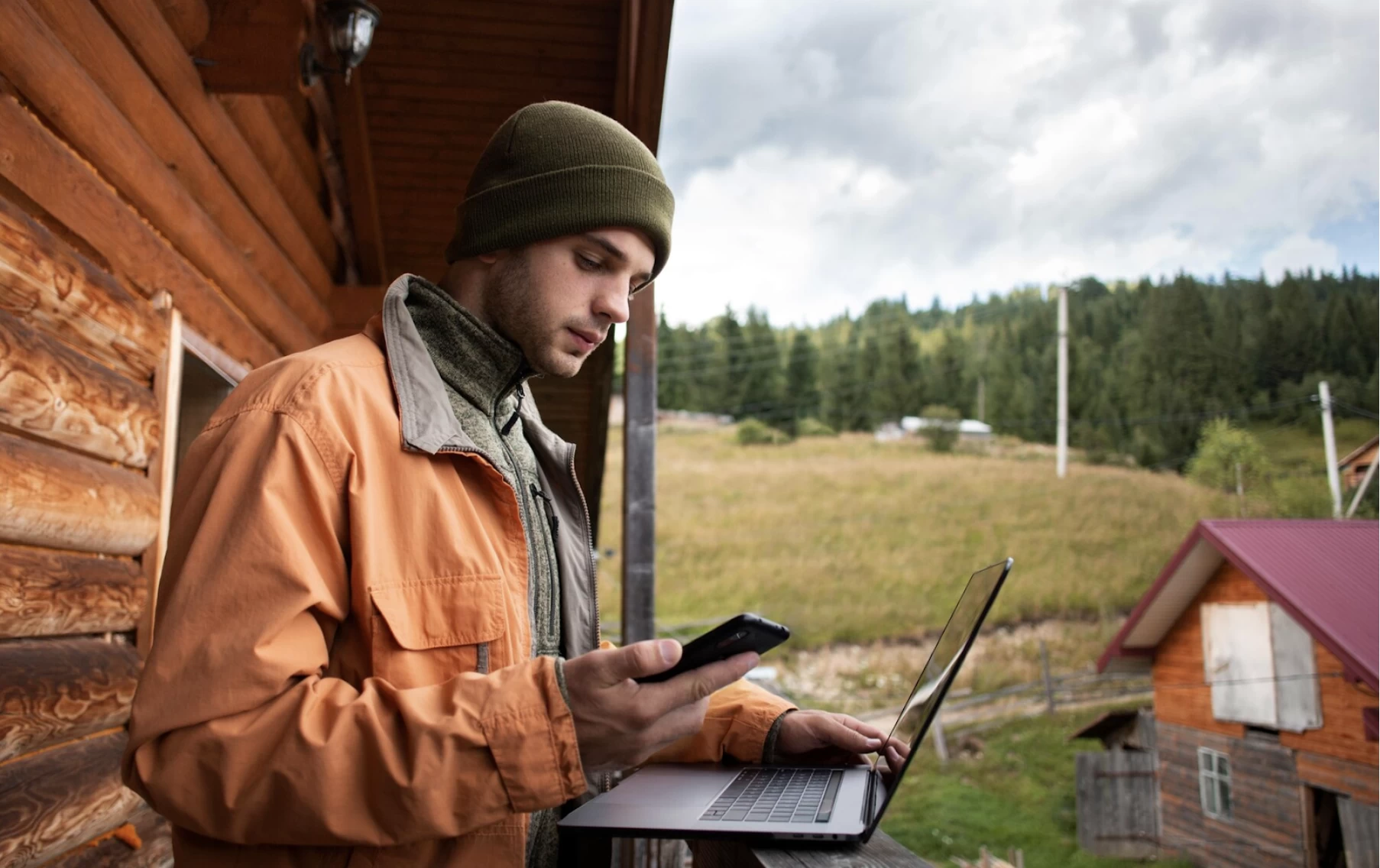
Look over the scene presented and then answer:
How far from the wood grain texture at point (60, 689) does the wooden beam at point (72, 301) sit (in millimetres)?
685

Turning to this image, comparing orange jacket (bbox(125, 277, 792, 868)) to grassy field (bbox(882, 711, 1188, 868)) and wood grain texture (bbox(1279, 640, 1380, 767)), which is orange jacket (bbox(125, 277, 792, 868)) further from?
grassy field (bbox(882, 711, 1188, 868))

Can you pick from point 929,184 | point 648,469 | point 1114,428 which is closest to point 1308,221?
point 929,184

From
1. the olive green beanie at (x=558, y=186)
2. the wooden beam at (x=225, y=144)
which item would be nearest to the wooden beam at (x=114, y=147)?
the wooden beam at (x=225, y=144)

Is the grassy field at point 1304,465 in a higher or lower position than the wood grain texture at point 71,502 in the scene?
higher

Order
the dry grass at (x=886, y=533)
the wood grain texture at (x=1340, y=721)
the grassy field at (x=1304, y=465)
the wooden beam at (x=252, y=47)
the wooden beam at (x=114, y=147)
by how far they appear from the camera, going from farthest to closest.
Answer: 1. the grassy field at (x=1304, y=465)
2. the dry grass at (x=886, y=533)
3. the wood grain texture at (x=1340, y=721)
4. the wooden beam at (x=252, y=47)
5. the wooden beam at (x=114, y=147)

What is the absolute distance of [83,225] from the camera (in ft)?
8.00

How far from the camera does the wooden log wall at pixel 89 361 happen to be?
2.07 m

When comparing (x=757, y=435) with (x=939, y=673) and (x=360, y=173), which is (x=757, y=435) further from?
(x=939, y=673)

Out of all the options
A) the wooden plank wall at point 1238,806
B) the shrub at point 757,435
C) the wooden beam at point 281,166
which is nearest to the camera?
the wooden beam at point 281,166

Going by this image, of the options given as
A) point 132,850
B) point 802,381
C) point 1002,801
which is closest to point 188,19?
point 132,850

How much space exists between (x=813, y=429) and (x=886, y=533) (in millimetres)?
14433

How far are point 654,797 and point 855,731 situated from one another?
394 mm

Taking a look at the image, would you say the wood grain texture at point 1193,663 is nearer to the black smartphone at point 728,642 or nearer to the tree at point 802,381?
the black smartphone at point 728,642

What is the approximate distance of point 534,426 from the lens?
5.87 feet
